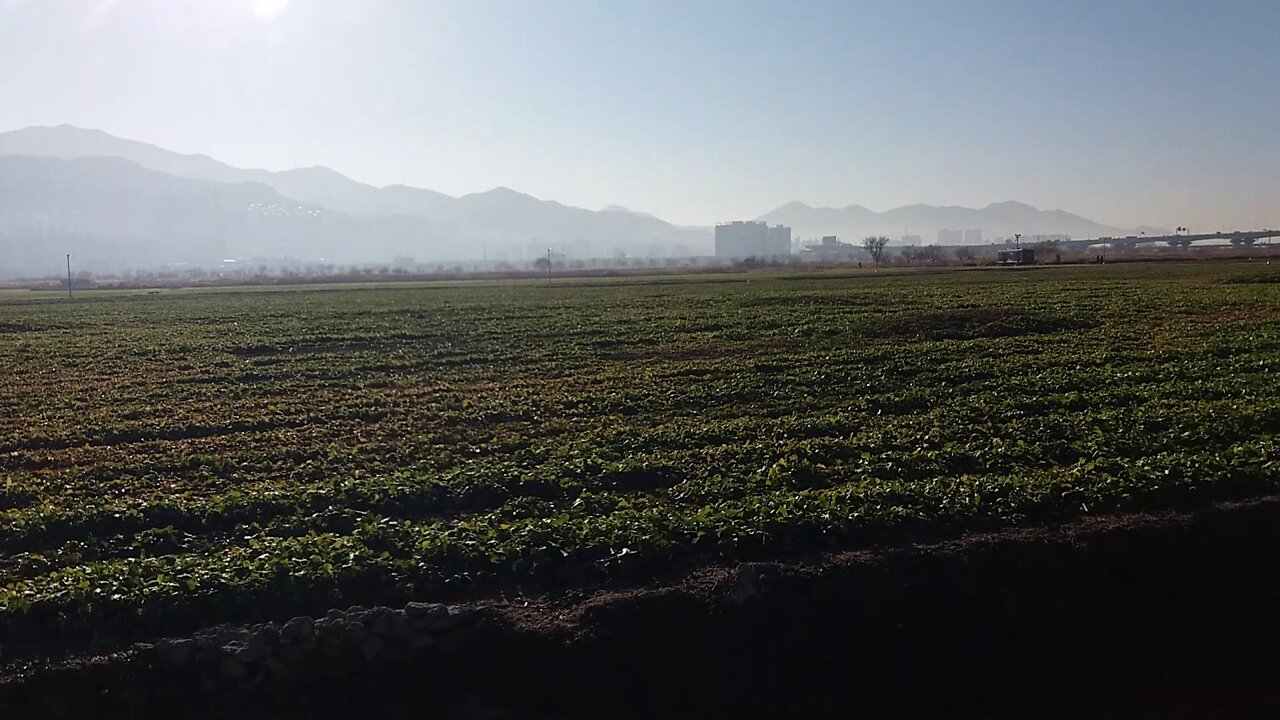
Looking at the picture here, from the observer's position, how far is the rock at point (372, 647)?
866 centimetres

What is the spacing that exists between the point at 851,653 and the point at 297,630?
5758mm

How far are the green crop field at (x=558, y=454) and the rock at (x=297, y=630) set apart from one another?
540mm

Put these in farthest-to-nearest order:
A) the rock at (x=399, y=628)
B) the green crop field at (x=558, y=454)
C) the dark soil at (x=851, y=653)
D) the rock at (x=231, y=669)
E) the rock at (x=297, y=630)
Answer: the green crop field at (x=558, y=454) → the rock at (x=399, y=628) → the rock at (x=297, y=630) → the dark soil at (x=851, y=653) → the rock at (x=231, y=669)

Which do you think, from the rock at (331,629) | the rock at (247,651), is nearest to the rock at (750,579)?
the rock at (331,629)

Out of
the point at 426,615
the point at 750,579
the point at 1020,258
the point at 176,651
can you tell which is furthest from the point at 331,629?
the point at 1020,258

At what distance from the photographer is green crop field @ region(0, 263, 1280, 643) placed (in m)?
10.2

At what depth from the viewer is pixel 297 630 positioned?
28.6 feet

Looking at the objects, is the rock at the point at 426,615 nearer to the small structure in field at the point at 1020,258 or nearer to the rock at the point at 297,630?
the rock at the point at 297,630

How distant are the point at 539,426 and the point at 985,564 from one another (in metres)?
9.63

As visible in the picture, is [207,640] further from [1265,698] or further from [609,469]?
[1265,698]

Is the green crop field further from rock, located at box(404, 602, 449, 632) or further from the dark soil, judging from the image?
the dark soil

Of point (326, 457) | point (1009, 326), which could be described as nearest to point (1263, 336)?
point (1009, 326)

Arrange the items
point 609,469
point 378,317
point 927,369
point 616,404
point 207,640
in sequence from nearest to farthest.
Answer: point 207,640
point 609,469
point 616,404
point 927,369
point 378,317

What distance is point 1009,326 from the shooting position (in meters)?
32.4
